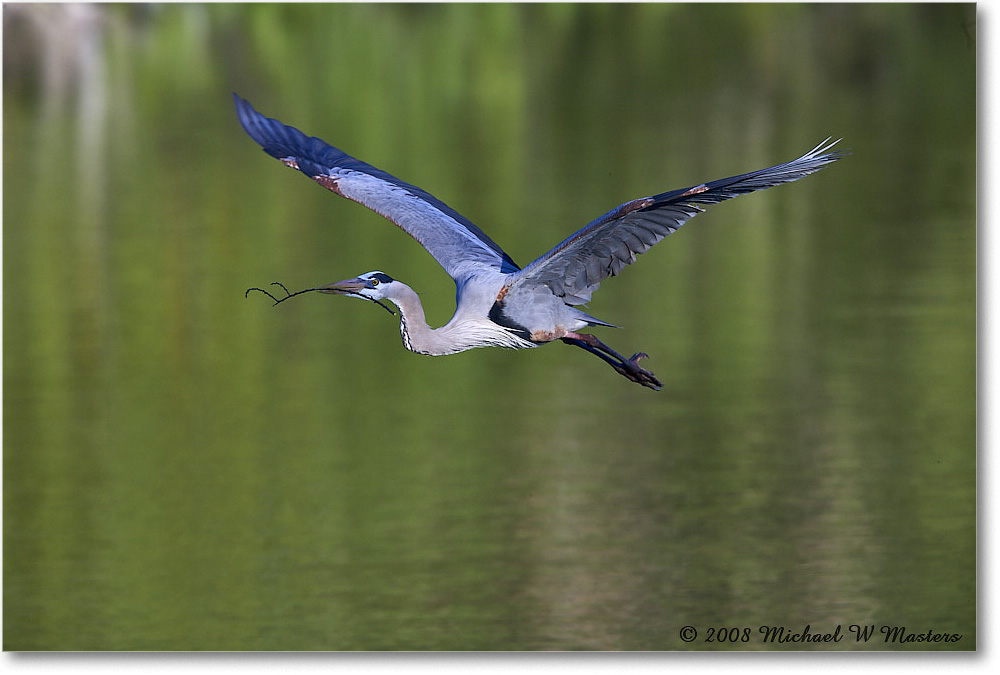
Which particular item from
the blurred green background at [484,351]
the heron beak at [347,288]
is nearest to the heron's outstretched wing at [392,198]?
the heron beak at [347,288]

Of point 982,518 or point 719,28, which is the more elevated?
point 719,28

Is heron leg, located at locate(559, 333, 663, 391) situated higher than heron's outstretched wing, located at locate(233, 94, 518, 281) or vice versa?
heron's outstretched wing, located at locate(233, 94, 518, 281)

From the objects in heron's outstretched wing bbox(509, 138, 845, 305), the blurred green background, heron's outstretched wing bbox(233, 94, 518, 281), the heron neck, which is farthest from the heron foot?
the blurred green background

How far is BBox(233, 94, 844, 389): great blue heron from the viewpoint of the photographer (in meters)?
4.02

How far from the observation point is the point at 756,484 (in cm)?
676

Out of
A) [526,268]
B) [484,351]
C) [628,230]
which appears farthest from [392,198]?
[484,351]

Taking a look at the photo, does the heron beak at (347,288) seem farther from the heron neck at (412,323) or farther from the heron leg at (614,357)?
the heron leg at (614,357)

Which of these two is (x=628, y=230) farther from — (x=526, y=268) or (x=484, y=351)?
(x=484, y=351)

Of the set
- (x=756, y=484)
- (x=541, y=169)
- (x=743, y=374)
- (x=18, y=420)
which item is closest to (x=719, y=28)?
(x=541, y=169)

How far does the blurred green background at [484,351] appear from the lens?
6.16 metres

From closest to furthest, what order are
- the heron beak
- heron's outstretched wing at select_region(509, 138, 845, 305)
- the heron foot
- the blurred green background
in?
heron's outstretched wing at select_region(509, 138, 845, 305) < the heron beak < the heron foot < the blurred green background

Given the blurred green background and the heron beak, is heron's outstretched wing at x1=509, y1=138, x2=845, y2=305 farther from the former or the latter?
the blurred green background

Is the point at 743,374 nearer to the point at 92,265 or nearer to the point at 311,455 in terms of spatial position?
the point at 311,455

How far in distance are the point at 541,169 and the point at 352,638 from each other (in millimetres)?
3928
